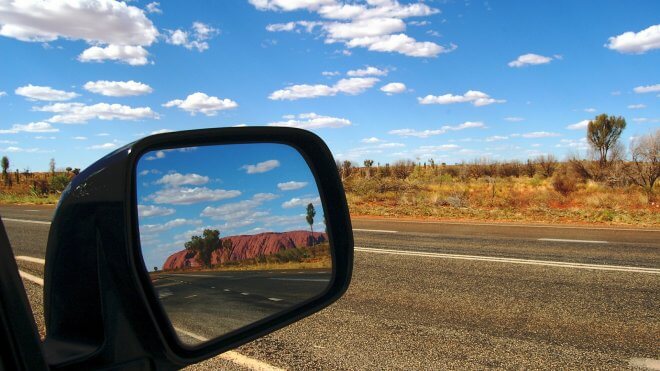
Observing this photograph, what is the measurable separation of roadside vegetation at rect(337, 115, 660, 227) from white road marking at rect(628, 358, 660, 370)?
42.8 feet

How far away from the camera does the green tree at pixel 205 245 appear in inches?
53.8

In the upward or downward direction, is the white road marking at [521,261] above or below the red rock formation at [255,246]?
below

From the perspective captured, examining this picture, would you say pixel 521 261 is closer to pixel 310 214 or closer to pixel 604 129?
pixel 310 214

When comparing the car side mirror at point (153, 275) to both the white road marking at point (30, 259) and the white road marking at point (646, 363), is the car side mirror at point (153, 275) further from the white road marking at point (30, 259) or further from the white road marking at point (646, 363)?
the white road marking at point (30, 259)

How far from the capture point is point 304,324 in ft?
15.7

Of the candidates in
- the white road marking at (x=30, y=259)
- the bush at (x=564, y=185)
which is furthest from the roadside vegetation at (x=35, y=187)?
the bush at (x=564, y=185)

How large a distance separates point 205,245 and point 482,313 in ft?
14.3

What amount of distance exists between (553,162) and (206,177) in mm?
53310

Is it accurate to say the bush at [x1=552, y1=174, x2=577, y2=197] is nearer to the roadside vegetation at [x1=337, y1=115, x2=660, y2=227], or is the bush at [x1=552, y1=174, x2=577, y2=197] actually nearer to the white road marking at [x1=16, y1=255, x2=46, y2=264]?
the roadside vegetation at [x1=337, y1=115, x2=660, y2=227]

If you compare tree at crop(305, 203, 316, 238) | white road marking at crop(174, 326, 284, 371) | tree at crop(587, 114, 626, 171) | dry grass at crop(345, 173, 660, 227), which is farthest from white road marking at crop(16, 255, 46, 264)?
tree at crop(587, 114, 626, 171)

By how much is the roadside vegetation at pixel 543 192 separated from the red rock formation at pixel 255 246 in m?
15.8

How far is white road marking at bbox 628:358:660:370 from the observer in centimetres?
379

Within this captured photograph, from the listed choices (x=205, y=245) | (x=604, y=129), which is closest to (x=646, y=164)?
(x=604, y=129)

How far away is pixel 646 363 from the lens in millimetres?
3859
